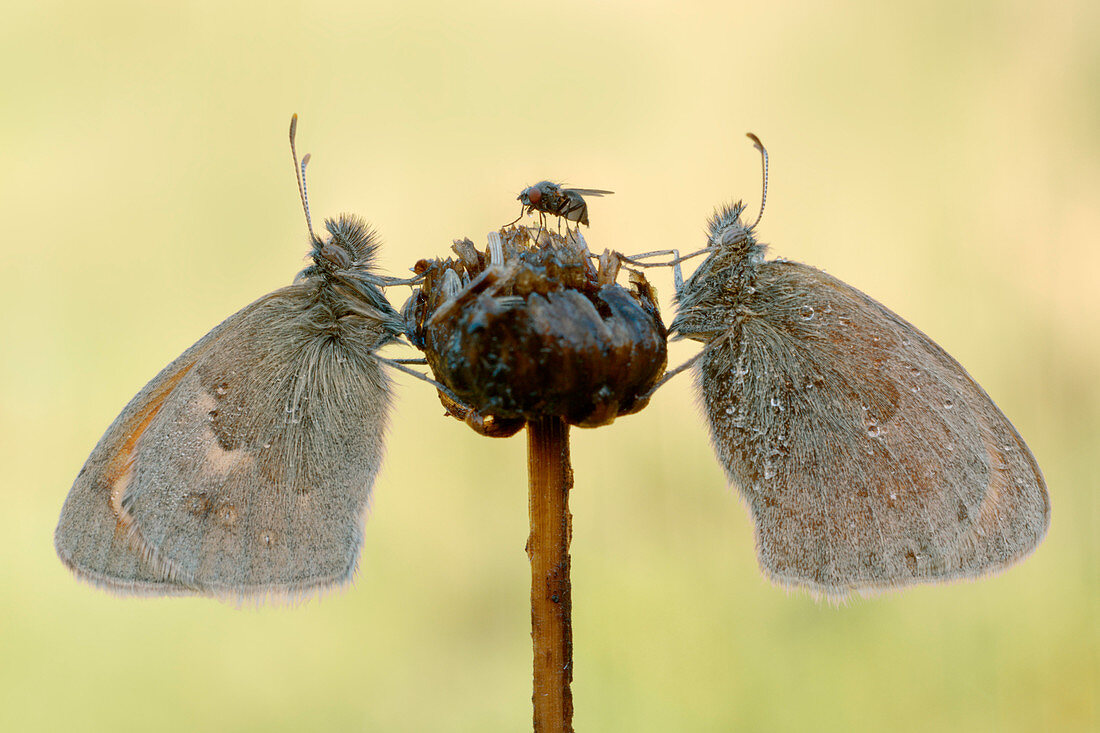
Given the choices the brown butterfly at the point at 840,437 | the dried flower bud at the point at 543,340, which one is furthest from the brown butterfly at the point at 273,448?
the brown butterfly at the point at 840,437

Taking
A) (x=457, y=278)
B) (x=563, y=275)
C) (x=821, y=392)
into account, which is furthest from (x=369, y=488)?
(x=821, y=392)

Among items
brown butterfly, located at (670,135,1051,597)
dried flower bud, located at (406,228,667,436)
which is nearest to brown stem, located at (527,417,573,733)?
dried flower bud, located at (406,228,667,436)

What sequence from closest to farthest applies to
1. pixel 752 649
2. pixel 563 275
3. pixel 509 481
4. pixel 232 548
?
pixel 563 275 < pixel 232 548 < pixel 752 649 < pixel 509 481

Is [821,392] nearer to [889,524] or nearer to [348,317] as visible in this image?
[889,524]

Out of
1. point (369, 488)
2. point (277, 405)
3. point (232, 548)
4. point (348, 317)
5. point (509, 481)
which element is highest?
point (509, 481)

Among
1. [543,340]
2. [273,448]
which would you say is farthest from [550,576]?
[273,448]

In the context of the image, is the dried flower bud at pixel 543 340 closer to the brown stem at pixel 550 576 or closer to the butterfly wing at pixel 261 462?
the brown stem at pixel 550 576

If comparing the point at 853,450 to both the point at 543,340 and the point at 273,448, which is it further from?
the point at 273,448
